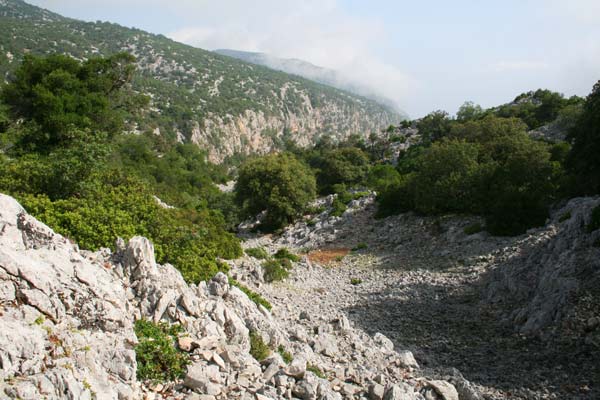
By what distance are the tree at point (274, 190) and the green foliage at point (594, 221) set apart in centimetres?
2857

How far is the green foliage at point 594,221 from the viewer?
49.5 ft

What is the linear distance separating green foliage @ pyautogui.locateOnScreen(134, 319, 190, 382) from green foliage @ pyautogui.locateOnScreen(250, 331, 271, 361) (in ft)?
6.42

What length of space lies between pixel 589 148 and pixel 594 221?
449 cm

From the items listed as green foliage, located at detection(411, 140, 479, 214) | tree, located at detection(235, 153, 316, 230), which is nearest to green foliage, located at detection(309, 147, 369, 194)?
tree, located at detection(235, 153, 316, 230)

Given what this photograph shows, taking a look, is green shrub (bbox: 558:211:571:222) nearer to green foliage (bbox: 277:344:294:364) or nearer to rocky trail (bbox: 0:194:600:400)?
rocky trail (bbox: 0:194:600:400)

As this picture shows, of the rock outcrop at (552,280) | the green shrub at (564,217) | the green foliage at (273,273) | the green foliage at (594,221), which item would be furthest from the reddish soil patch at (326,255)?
the green foliage at (594,221)

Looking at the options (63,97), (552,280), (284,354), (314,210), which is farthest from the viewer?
(314,210)

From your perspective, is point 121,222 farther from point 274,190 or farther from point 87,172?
point 274,190

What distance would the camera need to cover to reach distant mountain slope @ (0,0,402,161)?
10112 cm

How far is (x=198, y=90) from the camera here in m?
127

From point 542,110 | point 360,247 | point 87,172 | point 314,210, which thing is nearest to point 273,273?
point 87,172

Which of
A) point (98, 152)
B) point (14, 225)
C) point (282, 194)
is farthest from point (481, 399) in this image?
point (282, 194)

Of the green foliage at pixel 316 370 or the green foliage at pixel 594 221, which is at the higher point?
the green foliage at pixel 594 221

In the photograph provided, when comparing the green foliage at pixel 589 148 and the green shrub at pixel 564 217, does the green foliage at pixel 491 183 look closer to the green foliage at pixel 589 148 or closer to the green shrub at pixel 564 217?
the green shrub at pixel 564 217
